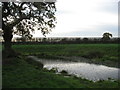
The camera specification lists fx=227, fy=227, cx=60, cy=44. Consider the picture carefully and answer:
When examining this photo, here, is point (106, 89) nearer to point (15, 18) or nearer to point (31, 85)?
point (31, 85)

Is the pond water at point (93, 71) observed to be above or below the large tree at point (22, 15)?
below

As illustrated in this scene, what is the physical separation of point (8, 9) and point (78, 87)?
2809cm

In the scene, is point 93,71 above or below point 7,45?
below

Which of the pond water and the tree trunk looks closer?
A: the pond water

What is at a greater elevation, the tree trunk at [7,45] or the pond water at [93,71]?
the tree trunk at [7,45]

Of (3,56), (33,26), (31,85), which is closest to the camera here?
(31,85)

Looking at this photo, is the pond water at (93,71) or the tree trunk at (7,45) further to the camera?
the tree trunk at (7,45)

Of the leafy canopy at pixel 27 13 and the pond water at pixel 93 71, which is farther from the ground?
the leafy canopy at pixel 27 13

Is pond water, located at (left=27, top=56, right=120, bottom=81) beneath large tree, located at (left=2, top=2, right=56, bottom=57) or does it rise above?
beneath

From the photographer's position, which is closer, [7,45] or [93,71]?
[93,71]

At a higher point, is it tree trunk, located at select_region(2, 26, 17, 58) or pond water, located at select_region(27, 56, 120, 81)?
tree trunk, located at select_region(2, 26, 17, 58)

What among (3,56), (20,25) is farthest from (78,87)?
(20,25)

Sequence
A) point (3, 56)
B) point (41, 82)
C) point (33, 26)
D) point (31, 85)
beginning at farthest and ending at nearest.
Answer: point (33, 26), point (3, 56), point (41, 82), point (31, 85)

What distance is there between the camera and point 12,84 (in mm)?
19328
